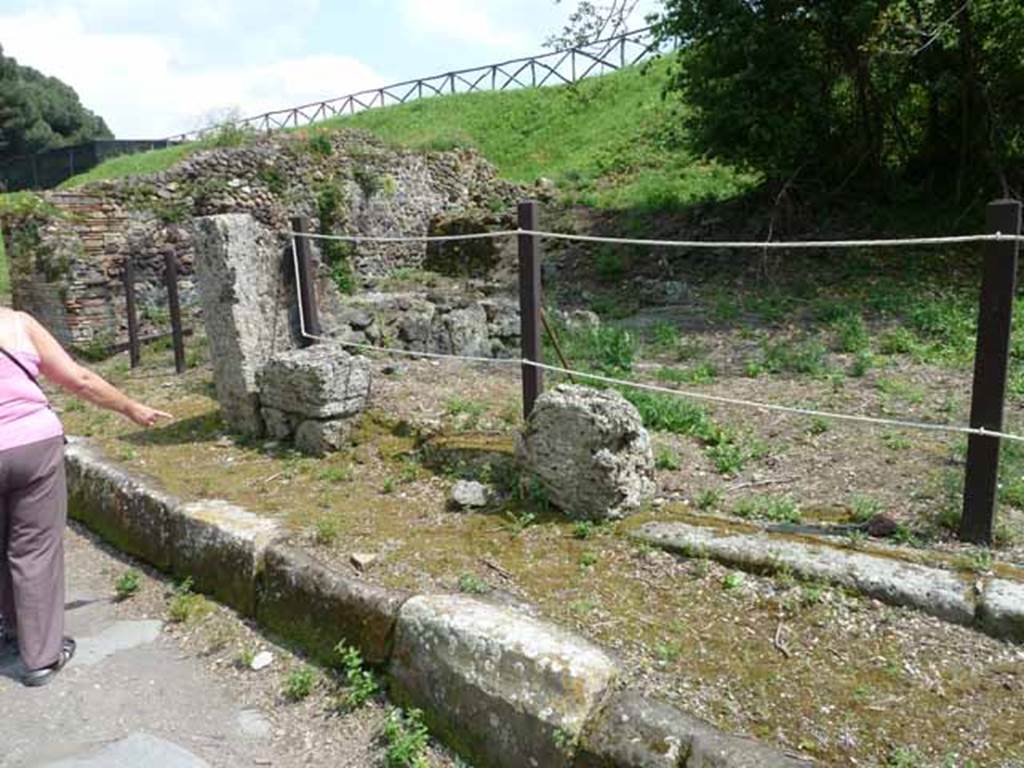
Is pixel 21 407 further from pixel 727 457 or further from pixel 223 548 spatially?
pixel 727 457

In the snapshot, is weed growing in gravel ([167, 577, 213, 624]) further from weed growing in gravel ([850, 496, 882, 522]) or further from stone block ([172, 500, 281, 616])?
weed growing in gravel ([850, 496, 882, 522])

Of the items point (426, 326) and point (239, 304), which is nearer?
point (239, 304)

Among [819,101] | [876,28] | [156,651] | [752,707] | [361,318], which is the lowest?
[156,651]

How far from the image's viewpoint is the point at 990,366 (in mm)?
3287

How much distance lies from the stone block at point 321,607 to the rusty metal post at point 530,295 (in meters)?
1.51

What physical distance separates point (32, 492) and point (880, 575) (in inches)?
130

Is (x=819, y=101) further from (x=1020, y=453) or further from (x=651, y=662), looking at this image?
(x=651, y=662)

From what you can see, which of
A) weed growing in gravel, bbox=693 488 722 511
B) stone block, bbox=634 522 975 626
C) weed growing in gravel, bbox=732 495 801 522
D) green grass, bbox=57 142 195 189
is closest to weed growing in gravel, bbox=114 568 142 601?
stone block, bbox=634 522 975 626

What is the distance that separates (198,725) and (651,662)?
66.4 inches

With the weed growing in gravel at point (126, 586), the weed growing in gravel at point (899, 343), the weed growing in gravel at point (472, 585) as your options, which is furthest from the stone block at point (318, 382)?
the weed growing in gravel at point (899, 343)

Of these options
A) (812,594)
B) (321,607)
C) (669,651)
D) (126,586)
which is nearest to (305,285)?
(126,586)

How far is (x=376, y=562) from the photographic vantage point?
379 cm

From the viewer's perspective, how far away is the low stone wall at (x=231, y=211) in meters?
10.8

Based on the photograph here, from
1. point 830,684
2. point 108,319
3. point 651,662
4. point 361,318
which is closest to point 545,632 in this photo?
point 651,662
